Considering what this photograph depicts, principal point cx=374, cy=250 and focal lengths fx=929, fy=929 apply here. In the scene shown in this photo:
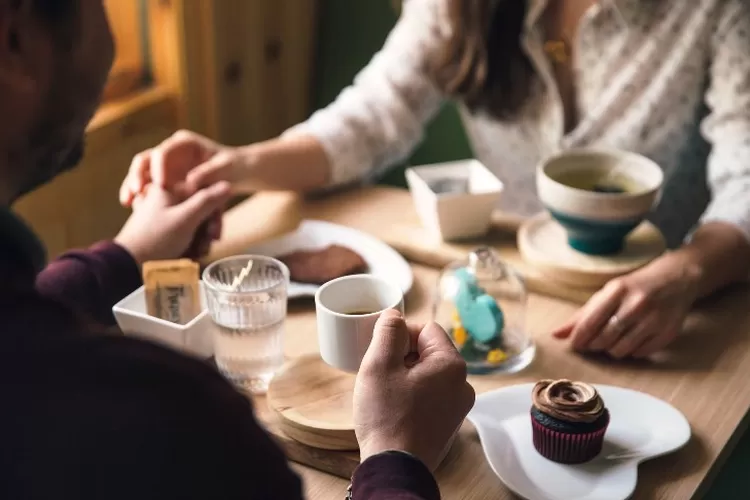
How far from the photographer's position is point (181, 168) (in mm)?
1349

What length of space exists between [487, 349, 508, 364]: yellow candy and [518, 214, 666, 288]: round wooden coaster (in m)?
0.19

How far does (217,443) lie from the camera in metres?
0.56

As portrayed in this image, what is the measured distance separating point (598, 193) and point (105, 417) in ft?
2.71

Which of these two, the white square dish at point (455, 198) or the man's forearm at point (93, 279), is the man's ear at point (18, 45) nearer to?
the man's forearm at point (93, 279)

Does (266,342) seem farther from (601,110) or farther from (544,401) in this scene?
(601,110)

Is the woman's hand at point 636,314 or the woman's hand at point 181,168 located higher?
the woman's hand at point 181,168

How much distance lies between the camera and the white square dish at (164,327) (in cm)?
100

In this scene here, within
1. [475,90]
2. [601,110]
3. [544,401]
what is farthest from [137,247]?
[601,110]

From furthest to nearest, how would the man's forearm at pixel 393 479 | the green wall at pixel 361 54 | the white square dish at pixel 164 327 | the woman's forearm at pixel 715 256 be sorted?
the green wall at pixel 361 54, the woman's forearm at pixel 715 256, the white square dish at pixel 164 327, the man's forearm at pixel 393 479

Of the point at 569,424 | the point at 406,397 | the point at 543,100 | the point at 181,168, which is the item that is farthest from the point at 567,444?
the point at 543,100

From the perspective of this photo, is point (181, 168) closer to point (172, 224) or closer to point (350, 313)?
point (172, 224)

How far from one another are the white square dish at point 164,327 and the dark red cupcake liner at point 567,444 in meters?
0.37

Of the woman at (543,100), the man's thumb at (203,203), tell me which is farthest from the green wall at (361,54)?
the man's thumb at (203,203)

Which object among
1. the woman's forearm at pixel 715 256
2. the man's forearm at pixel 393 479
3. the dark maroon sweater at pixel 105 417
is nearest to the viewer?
the dark maroon sweater at pixel 105 417
